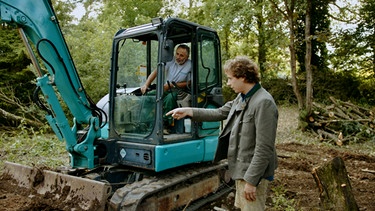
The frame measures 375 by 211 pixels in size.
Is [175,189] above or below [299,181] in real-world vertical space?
above

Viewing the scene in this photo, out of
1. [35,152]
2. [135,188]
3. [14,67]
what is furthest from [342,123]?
[14,67]

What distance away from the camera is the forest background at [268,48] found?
11047 mm

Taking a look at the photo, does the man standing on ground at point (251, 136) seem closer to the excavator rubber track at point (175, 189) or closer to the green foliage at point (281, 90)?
the excavator rubber track at point (175, 189)

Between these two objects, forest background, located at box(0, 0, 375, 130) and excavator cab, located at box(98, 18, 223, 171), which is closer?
excavator cab, located at box(98, 18, 223, 171)

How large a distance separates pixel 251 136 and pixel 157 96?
175cm

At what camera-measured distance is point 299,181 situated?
595 centimetres

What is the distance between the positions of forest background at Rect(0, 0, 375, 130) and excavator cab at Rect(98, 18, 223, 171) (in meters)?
6.59

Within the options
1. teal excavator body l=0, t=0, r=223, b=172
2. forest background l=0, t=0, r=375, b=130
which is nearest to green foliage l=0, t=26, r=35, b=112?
forest background l=0, t=0, r=375, b=130

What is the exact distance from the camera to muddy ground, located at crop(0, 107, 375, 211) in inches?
171

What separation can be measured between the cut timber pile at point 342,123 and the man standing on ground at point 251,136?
760 cm

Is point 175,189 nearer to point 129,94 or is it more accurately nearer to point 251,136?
point 129,94

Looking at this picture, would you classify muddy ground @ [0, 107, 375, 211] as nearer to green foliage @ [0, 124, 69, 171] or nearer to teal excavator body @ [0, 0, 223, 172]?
teal excavator body @ [0, 0, 223, 172]

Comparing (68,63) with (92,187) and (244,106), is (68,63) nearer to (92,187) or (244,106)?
(92,187)

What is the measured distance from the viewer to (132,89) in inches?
185
